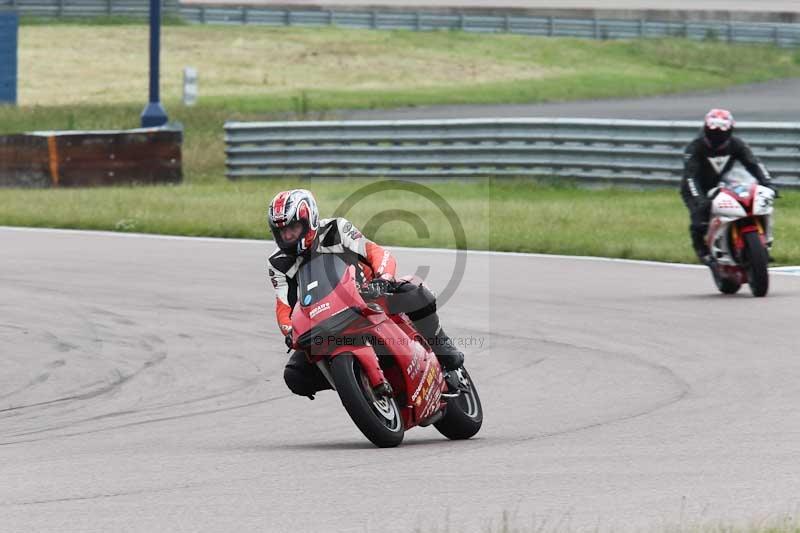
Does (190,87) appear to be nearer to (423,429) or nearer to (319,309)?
(423,429)

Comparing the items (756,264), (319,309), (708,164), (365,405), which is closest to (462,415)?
(365,405)

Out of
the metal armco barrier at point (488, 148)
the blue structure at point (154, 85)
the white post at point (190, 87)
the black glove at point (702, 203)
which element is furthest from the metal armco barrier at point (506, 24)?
the black glove at point (702, 203)

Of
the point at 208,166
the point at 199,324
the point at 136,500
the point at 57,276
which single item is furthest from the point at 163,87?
the point at 136,500

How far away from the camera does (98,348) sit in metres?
12.0

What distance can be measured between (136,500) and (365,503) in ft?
3.18

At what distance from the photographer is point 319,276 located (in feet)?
26.1

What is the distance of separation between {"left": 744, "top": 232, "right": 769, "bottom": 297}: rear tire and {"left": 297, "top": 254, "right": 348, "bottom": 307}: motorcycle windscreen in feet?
21.6

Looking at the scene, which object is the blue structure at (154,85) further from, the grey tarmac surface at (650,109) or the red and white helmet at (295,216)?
the red and white helmet at (295,216)

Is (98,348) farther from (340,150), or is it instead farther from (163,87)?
(163,87)

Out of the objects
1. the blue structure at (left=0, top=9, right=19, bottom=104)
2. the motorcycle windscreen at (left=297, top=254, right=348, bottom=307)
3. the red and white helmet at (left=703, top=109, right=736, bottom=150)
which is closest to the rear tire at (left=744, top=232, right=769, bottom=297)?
the red and white helmet at (left=703, top=109, right=736, bottom=150)

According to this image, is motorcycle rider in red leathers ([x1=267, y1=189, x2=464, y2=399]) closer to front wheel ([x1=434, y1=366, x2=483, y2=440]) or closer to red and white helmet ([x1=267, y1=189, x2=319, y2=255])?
red and white helmet ([x1=267, y1=189, x2=319, y2=255])

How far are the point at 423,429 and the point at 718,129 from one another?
245 inches

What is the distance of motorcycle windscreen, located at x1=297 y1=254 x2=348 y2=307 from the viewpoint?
7.91m

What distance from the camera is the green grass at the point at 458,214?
18500 mm
